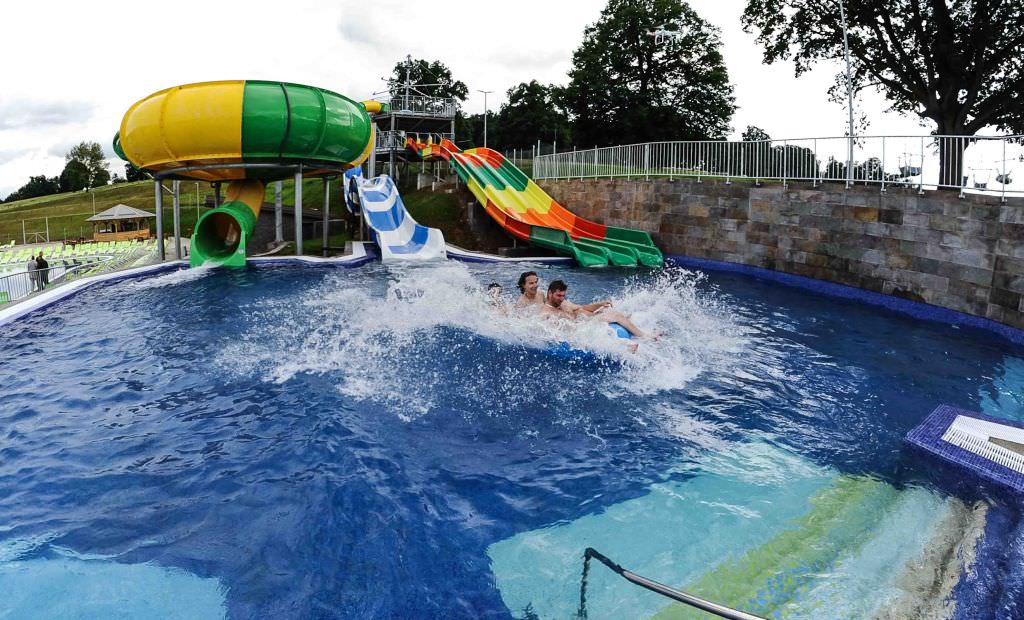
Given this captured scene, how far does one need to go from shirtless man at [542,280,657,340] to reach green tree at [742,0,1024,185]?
614 inches

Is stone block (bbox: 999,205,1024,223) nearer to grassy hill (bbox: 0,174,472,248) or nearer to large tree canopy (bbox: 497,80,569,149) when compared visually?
grassy hill (bbox: 0,174,472,248)

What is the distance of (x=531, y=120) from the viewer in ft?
Result: 179

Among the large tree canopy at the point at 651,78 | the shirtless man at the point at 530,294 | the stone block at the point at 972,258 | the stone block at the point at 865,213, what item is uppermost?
the large tree canopy at the point at 651,78

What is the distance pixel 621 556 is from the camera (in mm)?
3580

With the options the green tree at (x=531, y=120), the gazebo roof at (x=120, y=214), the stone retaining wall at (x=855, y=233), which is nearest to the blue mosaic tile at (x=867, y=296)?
the stone retaining wall at (x=855, y=233)

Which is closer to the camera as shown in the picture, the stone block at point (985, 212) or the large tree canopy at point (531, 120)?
the stone block at point (985, 212)

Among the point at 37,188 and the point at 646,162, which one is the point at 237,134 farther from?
the point at 37,188

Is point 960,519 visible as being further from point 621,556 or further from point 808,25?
point 808,25

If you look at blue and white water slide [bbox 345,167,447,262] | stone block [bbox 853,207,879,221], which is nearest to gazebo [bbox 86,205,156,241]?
blue and white water slide [bbox 345,167,447,262]

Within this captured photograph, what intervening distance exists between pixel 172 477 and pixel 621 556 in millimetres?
3060

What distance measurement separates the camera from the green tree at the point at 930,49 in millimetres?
16328

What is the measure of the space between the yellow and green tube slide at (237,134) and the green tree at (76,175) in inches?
2925

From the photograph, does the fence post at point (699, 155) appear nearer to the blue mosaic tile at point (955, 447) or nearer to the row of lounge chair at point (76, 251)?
the blue mosaic tile at point (955, 447)

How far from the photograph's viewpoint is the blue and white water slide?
1659cm
